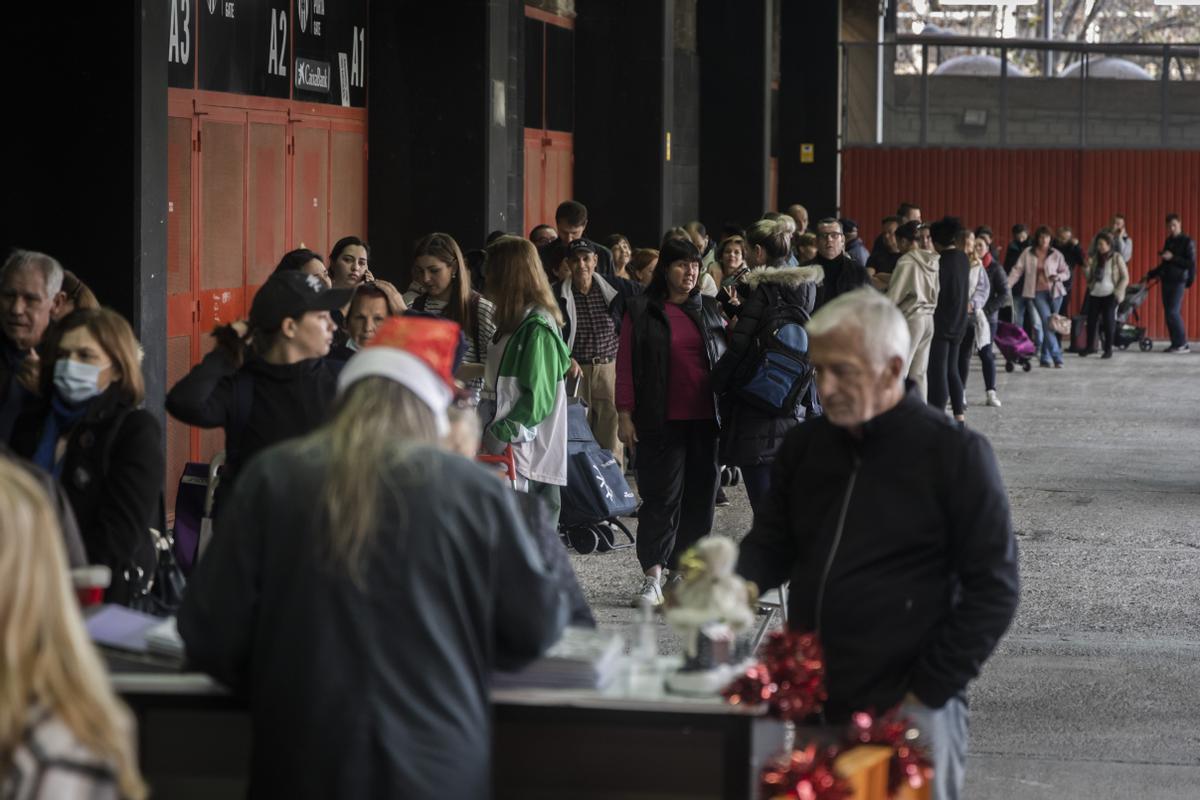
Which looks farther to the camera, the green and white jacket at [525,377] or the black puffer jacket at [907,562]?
the green and white jacket at [525,377]

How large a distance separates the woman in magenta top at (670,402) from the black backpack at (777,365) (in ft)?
0.72

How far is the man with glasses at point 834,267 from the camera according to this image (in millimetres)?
14156

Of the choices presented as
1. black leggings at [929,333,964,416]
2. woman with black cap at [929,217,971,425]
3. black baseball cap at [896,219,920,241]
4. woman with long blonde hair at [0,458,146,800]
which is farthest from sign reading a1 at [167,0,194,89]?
woman with long blonde hair at [0,458,146,800]

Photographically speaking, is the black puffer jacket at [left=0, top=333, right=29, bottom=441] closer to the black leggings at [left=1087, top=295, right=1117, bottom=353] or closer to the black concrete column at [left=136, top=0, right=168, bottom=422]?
the black concrete column at [left=136, top=0, right=168, bottom=422]

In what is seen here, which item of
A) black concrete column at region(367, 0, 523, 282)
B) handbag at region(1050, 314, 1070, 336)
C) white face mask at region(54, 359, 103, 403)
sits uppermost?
black concrete column at region(367, 0, 523, 282)

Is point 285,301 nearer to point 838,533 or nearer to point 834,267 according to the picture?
point 838,533

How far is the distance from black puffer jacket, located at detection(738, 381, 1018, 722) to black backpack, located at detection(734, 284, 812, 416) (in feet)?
15.1

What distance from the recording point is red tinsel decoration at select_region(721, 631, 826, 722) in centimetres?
373

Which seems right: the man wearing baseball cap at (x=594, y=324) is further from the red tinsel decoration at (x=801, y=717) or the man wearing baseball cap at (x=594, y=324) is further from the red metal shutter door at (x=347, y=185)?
the red tinsel decoration at (x=801, y=717)

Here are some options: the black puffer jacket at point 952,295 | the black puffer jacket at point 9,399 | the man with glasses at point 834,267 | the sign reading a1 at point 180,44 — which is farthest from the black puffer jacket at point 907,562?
the black puffer jacket at point 952,295

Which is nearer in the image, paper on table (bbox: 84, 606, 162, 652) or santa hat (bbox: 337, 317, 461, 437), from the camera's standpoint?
santa hat (bbox: 337, 317, 461, 437)

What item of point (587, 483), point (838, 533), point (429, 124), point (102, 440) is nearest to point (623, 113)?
point (429, 124)

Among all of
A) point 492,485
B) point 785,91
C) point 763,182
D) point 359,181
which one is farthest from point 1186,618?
point 785,91

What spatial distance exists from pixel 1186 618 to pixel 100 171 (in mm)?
5997
